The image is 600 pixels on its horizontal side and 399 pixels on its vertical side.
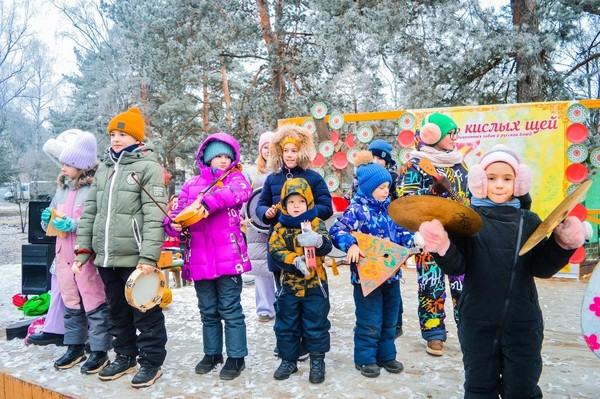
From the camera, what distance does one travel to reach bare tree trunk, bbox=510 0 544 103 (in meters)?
7.38

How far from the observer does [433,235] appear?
1.71m

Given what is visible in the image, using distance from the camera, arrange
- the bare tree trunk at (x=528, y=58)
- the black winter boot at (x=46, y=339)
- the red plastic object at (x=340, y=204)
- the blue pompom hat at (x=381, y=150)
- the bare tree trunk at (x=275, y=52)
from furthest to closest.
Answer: the bare tree trunk at (x=275, y=52) < the bare tree trunk at (x=528, y=58) < the red plastic object at (x=340, y=204) < the blue pompom hat at (x=381, y=150) < the black winter boot at (x=46, y=339)

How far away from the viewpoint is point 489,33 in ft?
25.2

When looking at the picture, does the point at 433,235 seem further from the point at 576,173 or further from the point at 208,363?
the point at 576,173

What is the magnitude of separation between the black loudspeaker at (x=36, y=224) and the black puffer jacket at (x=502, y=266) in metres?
4.28

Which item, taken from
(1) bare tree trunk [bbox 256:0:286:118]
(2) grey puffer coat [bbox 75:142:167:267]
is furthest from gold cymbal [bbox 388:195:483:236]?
(1) bare tree trunk [bbox 256:0:286:118]

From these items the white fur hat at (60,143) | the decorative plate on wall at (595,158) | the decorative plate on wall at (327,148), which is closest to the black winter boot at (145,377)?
the white fur hat at (60,143)

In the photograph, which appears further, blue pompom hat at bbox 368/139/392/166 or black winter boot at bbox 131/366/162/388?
blue pompom hat at bbox 368/139/392/166

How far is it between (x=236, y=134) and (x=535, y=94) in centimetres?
720

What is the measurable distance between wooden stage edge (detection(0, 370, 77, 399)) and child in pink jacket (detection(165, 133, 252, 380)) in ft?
2.99

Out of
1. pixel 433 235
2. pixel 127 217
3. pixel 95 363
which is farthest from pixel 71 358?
pixel 433 235

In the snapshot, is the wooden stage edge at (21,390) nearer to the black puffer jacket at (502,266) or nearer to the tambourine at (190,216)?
the tambourine at (190,216)

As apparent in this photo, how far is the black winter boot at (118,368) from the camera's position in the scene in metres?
2.96

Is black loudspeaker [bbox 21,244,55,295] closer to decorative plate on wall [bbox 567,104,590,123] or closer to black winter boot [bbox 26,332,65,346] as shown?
black winter boot [bbox 26,332,65,346]
